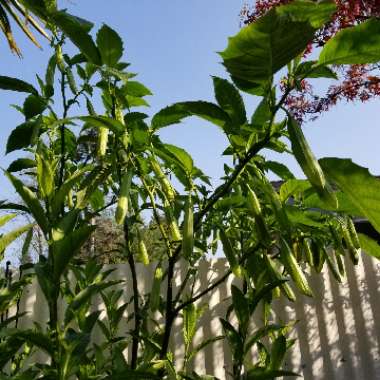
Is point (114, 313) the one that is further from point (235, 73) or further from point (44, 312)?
point (44, 312)

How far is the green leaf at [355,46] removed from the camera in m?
0.56

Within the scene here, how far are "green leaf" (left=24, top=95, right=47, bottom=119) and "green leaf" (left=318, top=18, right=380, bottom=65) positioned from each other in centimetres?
62

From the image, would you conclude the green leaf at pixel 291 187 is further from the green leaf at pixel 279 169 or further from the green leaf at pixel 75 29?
the green leaf at pixel 75 29

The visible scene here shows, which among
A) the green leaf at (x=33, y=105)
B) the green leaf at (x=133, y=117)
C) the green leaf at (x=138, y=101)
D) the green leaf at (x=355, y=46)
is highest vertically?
the green leaf at (x=138, y=101)

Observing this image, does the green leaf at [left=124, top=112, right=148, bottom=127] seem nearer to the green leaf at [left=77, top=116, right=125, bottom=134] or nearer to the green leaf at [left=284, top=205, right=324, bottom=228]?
the green leaf at [left=77, top=116, right=125, bottom=134]

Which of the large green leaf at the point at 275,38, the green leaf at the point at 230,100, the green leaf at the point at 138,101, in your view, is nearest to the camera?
the large green leaf at the point at 275,38

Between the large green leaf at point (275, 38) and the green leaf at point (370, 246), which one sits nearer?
the large green leaf at point (275, 38)

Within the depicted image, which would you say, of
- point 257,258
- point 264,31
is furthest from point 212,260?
point 264,31

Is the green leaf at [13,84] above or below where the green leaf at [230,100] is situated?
above

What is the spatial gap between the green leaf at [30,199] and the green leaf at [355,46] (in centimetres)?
46

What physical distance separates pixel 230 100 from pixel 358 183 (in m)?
0.27

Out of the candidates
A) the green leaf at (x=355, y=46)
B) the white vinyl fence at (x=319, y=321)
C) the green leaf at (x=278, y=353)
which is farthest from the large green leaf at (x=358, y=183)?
the white vinyl fence at (x=319, y=321)

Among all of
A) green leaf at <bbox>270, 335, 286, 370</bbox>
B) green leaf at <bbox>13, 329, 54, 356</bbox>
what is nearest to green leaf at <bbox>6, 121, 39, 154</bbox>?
green leaf at <bbox>13, 329, 54, 356</bbox>

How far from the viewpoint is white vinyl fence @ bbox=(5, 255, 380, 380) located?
2484mm
